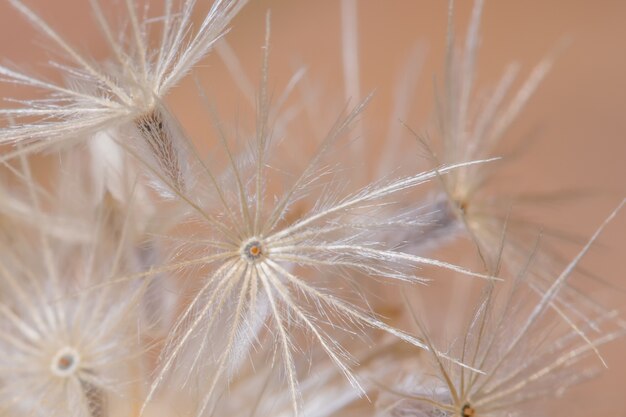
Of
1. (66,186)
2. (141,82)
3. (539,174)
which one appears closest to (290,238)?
(141,82)

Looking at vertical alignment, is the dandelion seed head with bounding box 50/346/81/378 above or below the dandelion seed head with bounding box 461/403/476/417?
above

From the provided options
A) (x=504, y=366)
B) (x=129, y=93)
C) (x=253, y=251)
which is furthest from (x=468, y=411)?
A: (x=129, y=93)

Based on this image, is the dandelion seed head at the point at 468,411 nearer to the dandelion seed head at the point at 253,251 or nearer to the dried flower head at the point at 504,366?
the dried flower head at the point at 504,366

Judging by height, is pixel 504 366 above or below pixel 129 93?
below

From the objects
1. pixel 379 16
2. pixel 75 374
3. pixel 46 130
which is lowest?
pixel 75 374

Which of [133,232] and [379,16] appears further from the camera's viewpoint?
[379,16]

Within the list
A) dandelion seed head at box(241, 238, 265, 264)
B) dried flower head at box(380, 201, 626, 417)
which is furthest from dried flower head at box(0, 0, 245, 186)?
dried flower head at box(380, 201, 626, 417)

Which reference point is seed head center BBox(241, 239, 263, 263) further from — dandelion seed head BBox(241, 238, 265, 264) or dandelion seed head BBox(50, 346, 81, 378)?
dandelion seed head BBox(50, 346, 81, 378)

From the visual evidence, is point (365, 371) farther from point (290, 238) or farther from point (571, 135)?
point (571, 135)

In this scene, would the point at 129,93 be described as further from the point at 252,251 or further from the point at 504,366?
the point at 504,366
